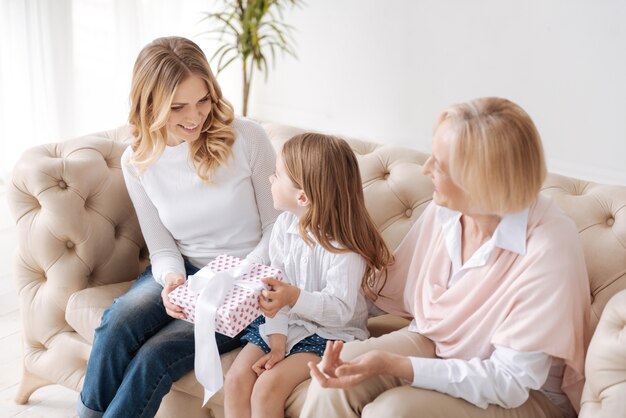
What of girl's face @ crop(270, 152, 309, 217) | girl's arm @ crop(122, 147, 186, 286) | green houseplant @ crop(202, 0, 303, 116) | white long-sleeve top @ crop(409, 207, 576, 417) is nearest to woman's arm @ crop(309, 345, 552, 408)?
white long-sleeve top @ crop(409, 207, 576, 417)

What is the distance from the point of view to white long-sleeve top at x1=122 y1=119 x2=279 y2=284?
211 cm

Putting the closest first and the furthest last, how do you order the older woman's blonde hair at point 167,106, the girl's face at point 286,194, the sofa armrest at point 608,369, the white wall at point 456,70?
the sofa armrest at point 608,369
the girl's face at point 286,194
the older woman's blonde hair at point 167,106
the white wall at point 456,70

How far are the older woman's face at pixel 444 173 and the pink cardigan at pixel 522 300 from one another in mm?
140

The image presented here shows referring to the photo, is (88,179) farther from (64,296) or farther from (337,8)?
(337,8)

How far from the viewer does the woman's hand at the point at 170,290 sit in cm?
187

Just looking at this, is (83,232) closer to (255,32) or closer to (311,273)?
(311,273)

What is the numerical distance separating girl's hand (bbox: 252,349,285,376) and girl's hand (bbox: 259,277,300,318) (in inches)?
4.5

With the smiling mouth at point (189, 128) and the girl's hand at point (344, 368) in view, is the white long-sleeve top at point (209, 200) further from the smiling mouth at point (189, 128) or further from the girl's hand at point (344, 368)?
the girl's hand at point (344, 368)

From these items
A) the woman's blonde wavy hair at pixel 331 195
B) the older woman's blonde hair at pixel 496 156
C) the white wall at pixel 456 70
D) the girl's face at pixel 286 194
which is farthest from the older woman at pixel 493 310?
the white wall at pixel 456 70

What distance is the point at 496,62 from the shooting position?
9.35 feet

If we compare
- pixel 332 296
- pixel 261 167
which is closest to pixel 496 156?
pixel 332 296

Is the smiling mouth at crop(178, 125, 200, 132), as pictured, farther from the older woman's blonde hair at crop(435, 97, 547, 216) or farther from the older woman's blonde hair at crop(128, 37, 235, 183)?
the older woman's blonde hair at crop(435, 97, 547, 216)

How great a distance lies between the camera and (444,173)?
5.11ft

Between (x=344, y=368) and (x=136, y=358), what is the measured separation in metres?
0.64
